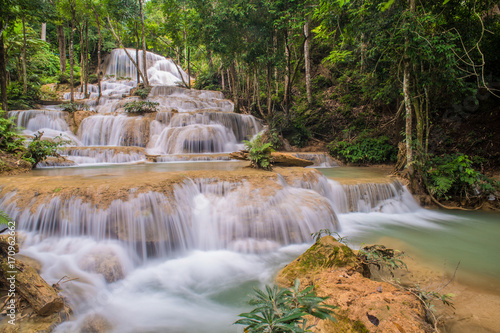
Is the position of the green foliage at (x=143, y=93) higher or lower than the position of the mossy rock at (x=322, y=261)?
higher

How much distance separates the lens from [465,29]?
6.94 metres

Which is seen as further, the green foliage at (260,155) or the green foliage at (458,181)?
the green foliage at (260,155)

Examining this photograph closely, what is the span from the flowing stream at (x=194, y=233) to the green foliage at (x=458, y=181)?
0.74m

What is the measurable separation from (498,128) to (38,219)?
1296cm

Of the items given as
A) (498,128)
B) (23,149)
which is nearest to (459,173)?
(498,128)

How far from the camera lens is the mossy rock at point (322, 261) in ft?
9.24

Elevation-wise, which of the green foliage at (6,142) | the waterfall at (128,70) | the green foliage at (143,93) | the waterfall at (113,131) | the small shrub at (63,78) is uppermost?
the waterfall at (128,70)

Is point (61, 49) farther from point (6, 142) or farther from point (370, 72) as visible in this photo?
point (370, 72)

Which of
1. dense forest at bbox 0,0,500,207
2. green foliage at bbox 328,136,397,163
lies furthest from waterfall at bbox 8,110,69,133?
green foliage at bbox 328,136,397,163

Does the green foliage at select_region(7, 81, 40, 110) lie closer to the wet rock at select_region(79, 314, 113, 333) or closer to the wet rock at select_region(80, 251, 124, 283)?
the wet rock at select_region(80, 251, 124, 283)

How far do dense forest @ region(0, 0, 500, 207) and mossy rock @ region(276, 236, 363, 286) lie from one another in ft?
9.65

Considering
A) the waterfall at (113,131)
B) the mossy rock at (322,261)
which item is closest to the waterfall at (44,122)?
the waterfall at (113,131)

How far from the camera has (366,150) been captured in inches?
439

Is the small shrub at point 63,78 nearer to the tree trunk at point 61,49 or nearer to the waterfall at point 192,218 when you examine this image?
the tree trunk at point 61,49
